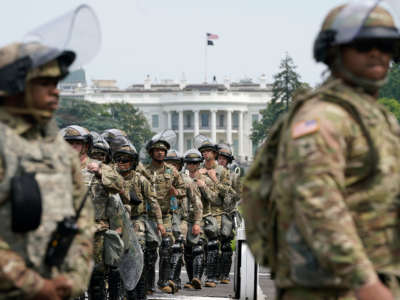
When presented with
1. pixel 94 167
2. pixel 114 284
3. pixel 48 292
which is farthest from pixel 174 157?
pixel 48 292

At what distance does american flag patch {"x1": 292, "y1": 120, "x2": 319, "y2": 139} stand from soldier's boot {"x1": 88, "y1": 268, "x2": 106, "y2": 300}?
6002mm

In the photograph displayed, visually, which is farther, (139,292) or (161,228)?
(161,228)

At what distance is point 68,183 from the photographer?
14.6ft

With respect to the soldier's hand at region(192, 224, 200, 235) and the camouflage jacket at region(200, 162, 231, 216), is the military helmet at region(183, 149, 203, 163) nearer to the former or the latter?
the camouflage jacket at region(200, 162, 231, 216)

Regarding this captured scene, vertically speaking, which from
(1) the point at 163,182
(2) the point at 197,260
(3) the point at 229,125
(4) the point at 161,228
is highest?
(3) the point at 229,125

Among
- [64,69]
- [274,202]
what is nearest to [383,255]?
[274,202]

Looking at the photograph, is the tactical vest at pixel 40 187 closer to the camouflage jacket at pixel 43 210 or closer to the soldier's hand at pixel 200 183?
the camouflage jacket at pixel 43 210

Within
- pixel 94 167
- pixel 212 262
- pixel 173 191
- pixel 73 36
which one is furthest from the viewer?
pixel 212 262

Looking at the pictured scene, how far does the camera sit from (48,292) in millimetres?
4176

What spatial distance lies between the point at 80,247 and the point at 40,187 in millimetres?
360

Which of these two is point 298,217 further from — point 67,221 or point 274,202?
point 67,221

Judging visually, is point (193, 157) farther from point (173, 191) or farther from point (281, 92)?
point (281, 92)

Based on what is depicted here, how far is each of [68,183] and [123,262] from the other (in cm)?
613


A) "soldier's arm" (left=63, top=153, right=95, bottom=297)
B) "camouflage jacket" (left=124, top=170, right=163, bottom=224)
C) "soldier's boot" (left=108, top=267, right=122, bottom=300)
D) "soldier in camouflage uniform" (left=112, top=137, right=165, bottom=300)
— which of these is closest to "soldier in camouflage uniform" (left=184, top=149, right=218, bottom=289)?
"soldier in camouflage uniform" (left=112, top=137, right=165, bottom=300)
